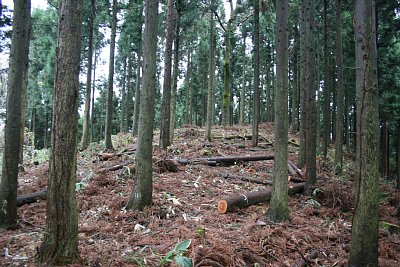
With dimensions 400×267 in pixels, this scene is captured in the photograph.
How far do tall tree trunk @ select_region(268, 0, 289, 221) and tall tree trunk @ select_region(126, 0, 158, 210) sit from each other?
264 cm

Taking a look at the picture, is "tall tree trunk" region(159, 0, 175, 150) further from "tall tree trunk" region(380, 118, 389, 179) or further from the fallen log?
"tall tree trunk" region(380, 118, 389, 179)

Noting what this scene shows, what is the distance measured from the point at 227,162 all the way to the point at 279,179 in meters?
5.59

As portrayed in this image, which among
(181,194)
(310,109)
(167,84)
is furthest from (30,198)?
(310,109)

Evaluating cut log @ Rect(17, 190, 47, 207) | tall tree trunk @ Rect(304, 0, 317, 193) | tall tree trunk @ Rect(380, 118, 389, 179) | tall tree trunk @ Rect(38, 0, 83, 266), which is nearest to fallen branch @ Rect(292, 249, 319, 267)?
tall tree trunk @ Rect(38, 0, 83, 266)

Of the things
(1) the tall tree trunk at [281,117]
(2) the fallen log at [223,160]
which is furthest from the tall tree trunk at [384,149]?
(1) the tall tree trunk at [281,117]

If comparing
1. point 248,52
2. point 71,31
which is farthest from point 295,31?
point 71,31

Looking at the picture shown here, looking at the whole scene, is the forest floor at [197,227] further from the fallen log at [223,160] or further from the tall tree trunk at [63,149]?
the fallen log at [223,160]

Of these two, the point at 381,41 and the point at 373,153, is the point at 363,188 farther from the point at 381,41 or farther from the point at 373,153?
the point at 381,41

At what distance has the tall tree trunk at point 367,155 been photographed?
14.4ft

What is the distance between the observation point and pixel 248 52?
30812 mm

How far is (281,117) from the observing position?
250 inches

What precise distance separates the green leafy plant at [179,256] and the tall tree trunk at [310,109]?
5.98 m

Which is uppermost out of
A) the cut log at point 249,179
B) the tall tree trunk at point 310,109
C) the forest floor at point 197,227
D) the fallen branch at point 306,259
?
the tall tree trunk at point 310,109

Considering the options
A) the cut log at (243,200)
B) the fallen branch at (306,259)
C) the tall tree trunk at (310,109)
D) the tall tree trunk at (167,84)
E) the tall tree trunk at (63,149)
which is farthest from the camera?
→ the tall tree trunk at (167,84)
